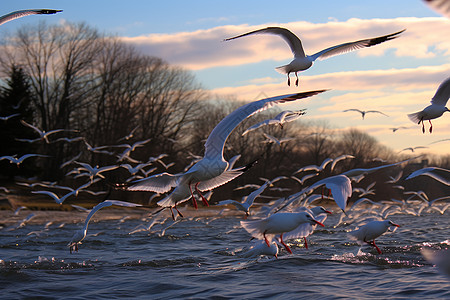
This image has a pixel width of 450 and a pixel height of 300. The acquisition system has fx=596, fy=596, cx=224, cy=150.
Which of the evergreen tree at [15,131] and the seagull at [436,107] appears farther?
the evergreen tree at [15,131]

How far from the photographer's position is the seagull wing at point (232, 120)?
8047mm

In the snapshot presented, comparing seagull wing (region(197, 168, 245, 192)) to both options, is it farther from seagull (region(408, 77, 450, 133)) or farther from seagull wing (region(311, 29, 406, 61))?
seagull (region(408, 77, 450, 133))

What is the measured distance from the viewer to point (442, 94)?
10.6 metres

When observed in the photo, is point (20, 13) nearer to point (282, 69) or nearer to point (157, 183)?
point (157, 183)

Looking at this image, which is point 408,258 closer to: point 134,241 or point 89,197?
point 134,241

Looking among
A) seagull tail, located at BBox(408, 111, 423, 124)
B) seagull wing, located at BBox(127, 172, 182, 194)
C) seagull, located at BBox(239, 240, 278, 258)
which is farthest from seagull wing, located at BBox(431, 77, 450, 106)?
seagull wing, located at BBox(127, 172, 182, 194)

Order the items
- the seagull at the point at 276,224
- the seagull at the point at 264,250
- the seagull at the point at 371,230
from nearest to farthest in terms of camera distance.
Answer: the seagull at the point at 276,224 < the seagull at the point at 264,250 < the seagull at the point at 371,230

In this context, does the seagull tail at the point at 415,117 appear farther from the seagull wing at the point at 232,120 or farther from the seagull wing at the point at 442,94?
the seagull wing at the point at 232,120

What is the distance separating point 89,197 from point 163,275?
2483 centimetres

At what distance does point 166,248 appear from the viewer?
554 inches

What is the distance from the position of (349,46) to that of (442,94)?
1.92 m

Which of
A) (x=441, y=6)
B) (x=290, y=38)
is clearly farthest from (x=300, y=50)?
(x=441, y=6)

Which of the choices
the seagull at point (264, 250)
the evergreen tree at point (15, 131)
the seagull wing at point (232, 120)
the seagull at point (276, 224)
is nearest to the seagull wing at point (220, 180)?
the seagull wing at point (232, 120)

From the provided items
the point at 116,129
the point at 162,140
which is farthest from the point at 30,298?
the point at 162,140
